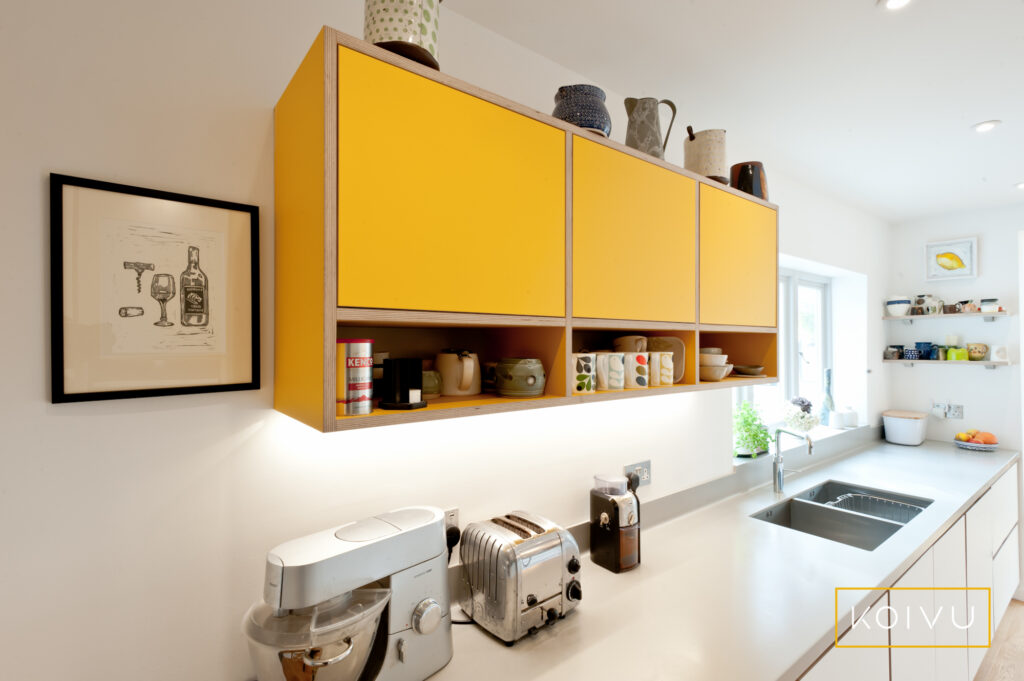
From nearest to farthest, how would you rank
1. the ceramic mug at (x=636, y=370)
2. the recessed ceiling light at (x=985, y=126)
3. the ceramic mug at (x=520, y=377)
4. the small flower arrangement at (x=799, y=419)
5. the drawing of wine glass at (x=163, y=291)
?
the drawing of wine glass at (x=163, y=291), the ceramic mug at (x=520, y=377), the ceramic mug at (x=636, y=370), the recessed ceiling light at (x=985, y=126), the small flower arrangement at (x=799, y=419)

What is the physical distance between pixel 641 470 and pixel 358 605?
1.22 m

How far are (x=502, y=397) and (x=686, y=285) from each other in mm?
774

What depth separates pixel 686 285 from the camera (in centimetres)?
160

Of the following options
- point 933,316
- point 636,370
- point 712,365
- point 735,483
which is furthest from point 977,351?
point 636,370

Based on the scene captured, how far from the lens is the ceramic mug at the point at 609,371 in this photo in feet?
4.65

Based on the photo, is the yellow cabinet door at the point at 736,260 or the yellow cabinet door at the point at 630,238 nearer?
the yellow cabinet door at the point at 630,238

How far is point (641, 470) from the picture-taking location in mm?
1871

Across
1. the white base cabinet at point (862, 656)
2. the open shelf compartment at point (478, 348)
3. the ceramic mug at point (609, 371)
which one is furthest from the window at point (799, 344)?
the open shelf compartment at point (478, 348)

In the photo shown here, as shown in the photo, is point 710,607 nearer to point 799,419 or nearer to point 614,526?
point 614,526

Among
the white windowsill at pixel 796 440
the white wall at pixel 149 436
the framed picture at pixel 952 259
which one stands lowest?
the white windowsill at pixel 796 440

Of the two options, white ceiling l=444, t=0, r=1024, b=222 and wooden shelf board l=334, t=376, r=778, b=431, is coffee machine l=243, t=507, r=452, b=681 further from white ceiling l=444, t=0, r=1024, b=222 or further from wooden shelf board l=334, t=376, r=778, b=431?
white ceiling l=444, t=0, r=1024, b=222

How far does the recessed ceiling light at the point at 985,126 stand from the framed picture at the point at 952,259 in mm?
1740

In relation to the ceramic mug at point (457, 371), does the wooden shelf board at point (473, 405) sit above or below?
below

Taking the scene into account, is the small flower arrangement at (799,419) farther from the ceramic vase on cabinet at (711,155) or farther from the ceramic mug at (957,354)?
the ceramic vase on cabinet at (711,155)
